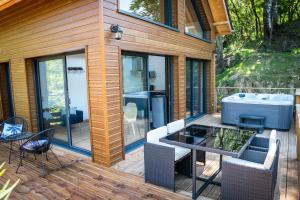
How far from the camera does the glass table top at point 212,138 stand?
2.75m

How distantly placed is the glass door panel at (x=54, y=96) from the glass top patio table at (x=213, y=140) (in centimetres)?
263

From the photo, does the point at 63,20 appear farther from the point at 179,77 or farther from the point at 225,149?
the point at 225,149

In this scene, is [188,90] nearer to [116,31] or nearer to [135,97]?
[135,97]

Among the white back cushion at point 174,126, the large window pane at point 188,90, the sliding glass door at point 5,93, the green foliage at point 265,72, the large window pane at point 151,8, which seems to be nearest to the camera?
the white back cushion at point 174,126

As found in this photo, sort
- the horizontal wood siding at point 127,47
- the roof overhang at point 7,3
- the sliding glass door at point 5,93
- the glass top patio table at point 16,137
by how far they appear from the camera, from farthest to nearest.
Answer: the sliding glass door at point 5,93, the roof overhang at point 7,3, the glass top patio table at point 16,137, the horizontal wood siding at point 127,47

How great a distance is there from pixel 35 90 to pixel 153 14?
329 centimetres

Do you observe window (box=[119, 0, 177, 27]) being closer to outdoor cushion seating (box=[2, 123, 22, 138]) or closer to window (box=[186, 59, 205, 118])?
window (box=[186, 59, 205, 118])

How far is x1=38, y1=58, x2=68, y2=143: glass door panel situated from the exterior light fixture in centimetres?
146

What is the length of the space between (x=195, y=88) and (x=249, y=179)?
544 centimetres

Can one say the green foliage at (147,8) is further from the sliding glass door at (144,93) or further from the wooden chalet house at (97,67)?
the sliding glass door at (144,93)

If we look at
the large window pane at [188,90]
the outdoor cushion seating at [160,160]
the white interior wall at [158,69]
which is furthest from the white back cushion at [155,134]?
the large window pane at [188,90]

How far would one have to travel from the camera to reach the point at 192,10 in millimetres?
7227

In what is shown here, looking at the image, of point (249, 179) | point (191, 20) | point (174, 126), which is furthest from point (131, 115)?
point (191, 20)

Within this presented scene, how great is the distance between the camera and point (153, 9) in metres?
5.20
